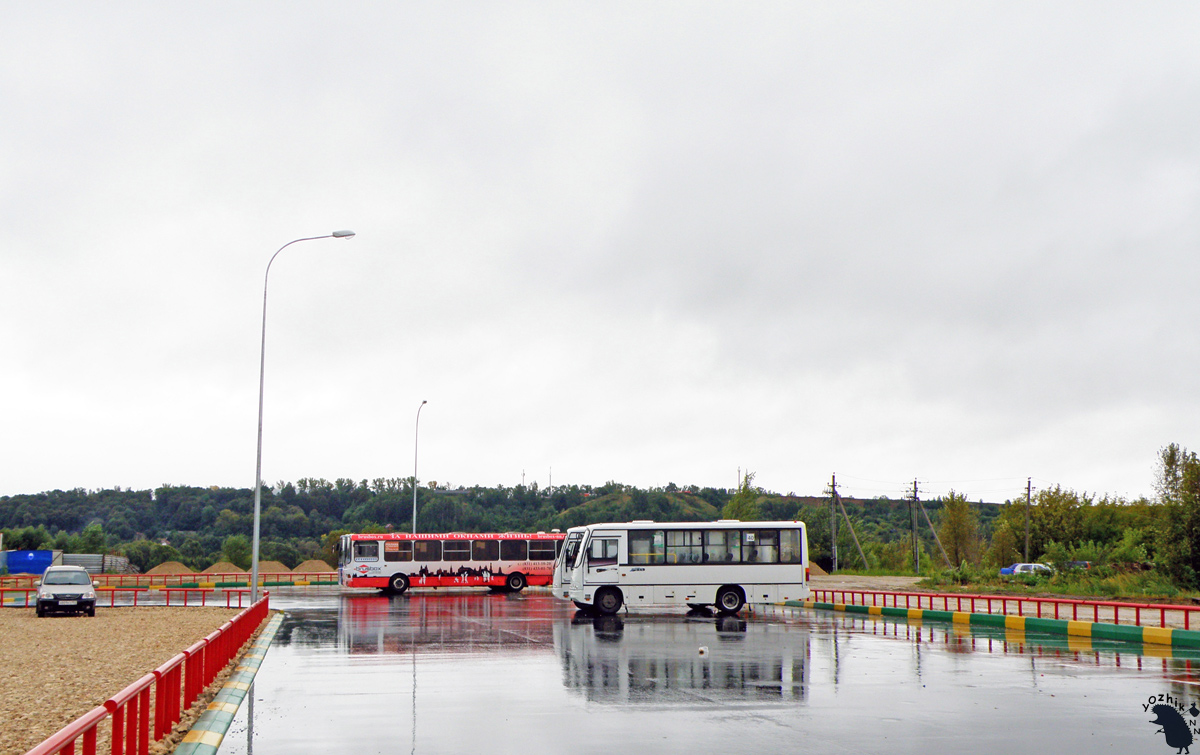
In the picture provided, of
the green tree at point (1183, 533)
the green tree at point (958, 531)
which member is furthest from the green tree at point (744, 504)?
the green tree at point (1183, 533)

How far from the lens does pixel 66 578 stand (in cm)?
3198

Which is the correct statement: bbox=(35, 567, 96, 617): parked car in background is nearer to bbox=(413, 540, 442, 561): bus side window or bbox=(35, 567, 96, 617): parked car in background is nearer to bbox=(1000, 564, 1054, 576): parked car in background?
bbox=(413, 540, 442, 561): bus side window

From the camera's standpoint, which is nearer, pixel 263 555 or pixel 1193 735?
pixel 1193 735

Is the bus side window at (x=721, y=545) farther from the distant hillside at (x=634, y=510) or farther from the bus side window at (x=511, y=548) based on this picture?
the distant hillside at (x=634, y=510)

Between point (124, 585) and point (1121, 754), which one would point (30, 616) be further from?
point (1121, 754)

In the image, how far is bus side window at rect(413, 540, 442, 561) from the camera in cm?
4659

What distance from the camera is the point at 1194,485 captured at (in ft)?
120

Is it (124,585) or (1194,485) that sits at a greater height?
(1194,485)

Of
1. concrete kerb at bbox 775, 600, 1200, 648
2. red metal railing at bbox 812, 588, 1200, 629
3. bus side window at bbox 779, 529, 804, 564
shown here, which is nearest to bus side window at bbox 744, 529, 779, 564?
bus side window at bbox 779, 529, 804, 564

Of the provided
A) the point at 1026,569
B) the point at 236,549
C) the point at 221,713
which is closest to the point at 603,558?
the point at 221,713

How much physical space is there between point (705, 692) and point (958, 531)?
68206 mm

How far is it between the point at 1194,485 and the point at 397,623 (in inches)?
1135

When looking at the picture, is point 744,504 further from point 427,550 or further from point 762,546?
point 762,546

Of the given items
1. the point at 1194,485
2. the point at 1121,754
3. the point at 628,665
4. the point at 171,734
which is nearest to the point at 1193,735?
the point at 1121,754
